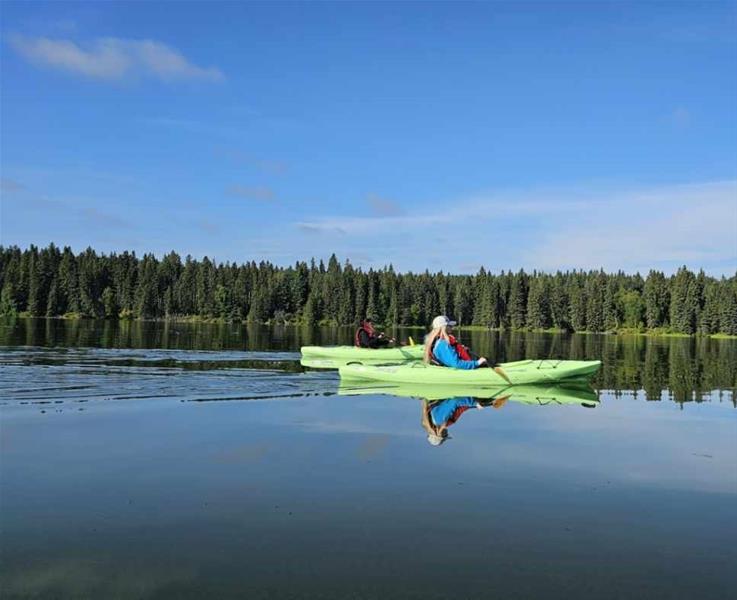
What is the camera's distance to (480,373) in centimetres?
2367

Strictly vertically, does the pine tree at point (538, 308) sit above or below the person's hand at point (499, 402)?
above

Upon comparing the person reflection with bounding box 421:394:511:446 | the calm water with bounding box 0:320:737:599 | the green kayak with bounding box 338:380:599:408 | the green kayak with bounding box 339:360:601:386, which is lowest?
the calm water with bounding box 0:320:737:599

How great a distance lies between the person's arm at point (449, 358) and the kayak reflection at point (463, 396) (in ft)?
2.61

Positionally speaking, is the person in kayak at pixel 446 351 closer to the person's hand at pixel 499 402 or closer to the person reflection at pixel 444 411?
the person reflection at pixel 444 411

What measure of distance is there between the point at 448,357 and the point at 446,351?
223 millimetres

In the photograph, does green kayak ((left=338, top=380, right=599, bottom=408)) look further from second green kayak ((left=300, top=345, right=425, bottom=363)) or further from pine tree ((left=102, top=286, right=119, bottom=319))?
pine tree ((left=102, top=286, right=119, bottom=319))

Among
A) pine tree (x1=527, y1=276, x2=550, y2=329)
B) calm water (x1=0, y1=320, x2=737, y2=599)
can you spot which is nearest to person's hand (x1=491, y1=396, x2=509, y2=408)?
calm water (x1=0, y1=320, x2=737, y2=599)

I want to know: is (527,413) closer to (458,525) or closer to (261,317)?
(458,525)

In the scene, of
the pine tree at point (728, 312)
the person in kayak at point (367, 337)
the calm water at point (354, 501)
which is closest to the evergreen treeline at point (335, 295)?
the pine tree at point (728, 312)

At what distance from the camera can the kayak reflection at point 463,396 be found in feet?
59.7

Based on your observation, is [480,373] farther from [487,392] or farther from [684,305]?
[684,305]

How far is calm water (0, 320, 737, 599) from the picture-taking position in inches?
281

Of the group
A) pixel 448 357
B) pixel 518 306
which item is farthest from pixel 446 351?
pixel 518 306

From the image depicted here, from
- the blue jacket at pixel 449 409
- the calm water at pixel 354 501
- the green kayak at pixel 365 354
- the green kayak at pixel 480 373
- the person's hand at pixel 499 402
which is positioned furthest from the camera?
the green kayak at pixel 365 354
